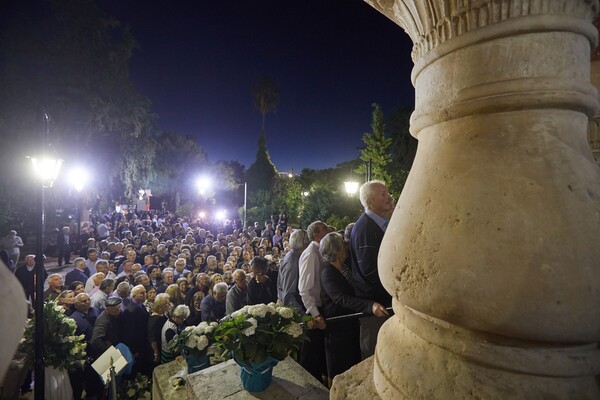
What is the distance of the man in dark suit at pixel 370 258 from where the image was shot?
3059 mm

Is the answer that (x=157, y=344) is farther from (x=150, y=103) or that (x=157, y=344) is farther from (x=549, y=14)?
(x=150, y=103)

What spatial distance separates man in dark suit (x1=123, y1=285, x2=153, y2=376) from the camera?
4.70 m

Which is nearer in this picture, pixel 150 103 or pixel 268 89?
pixel 150 103

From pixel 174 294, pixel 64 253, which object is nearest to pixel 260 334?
pixel 174 294

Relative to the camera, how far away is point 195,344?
2.77 m

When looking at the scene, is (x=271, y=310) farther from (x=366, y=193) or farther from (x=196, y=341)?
(x=366, y=193)

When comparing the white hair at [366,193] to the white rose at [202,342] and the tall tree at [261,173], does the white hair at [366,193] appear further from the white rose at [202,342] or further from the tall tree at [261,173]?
the tall tree at [261,173]

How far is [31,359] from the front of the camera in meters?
4.03

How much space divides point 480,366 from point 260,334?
5.50ft

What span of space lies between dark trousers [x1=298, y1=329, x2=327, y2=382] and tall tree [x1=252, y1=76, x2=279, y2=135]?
43824 millimetres

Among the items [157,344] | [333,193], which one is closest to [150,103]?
[333,193]

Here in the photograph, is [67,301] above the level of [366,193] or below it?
below

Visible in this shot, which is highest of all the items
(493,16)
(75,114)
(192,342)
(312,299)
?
(75,114)

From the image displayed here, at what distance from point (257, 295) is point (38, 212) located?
133 inches
